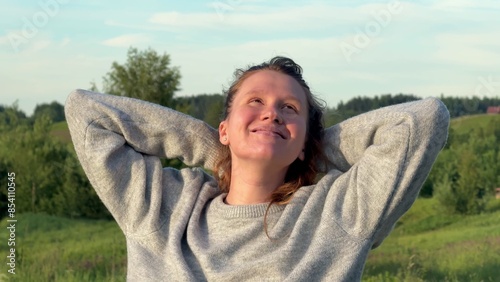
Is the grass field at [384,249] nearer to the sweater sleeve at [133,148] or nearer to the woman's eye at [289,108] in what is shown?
the sweater sleeve at [133,148]

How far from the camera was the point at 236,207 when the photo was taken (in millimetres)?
2312

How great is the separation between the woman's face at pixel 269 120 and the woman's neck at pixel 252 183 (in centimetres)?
4

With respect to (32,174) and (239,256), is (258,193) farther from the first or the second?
(32,174)

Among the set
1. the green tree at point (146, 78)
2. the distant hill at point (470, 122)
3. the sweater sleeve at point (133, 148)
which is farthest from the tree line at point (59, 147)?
the sweater sleeve at point (133, 148)

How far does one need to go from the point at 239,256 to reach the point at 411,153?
0.55 meters

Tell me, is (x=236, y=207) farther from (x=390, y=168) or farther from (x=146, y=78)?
(x=146, y=78)

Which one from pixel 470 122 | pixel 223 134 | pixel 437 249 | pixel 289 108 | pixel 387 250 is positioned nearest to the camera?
pixel 289 108

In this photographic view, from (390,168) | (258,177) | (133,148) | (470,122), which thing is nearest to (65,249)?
(133,148)

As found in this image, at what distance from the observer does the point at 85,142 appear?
2.43m

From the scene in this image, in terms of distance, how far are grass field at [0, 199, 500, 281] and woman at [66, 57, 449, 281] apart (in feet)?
8.62

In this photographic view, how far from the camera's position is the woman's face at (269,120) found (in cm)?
219

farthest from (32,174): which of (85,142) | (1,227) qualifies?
(85,142)

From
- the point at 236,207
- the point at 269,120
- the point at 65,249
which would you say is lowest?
the point at 65,249

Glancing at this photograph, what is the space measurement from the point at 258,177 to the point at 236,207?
0.35ft
